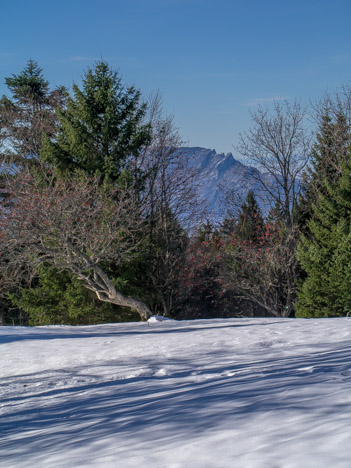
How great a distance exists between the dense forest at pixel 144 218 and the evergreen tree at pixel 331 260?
0.06m

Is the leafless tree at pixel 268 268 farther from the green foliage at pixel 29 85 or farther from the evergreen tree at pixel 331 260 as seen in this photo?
the green foliage at pixel 29 85

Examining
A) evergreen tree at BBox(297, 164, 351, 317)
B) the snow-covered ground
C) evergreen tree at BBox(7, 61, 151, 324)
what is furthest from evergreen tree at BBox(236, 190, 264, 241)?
the snow-covered ground

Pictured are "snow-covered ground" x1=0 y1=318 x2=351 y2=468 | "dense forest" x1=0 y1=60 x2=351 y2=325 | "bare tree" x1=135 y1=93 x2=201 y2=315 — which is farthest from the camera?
"bare tree" x1=135 y1=93 x2=201 y2=315

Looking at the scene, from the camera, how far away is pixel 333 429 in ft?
8.22

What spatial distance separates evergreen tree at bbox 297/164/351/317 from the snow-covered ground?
10730mm

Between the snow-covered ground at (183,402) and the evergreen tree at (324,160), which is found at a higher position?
the evergreen tree at (324,160)

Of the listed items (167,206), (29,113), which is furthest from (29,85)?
(167,206)

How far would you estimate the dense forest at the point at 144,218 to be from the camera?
53.1ft

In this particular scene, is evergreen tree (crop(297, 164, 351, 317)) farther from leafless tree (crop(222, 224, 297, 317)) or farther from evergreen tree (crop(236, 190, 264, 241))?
evergreen tree (crop(236, 190, 264, 241))

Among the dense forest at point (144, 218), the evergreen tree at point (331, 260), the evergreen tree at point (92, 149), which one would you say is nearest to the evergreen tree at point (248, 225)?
the dense forest at point (144, 218)

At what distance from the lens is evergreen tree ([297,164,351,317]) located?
18.4 meters

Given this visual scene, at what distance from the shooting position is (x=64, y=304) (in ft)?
65.2

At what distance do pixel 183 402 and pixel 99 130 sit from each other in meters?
17.9

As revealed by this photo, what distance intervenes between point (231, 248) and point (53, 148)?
10069mm
